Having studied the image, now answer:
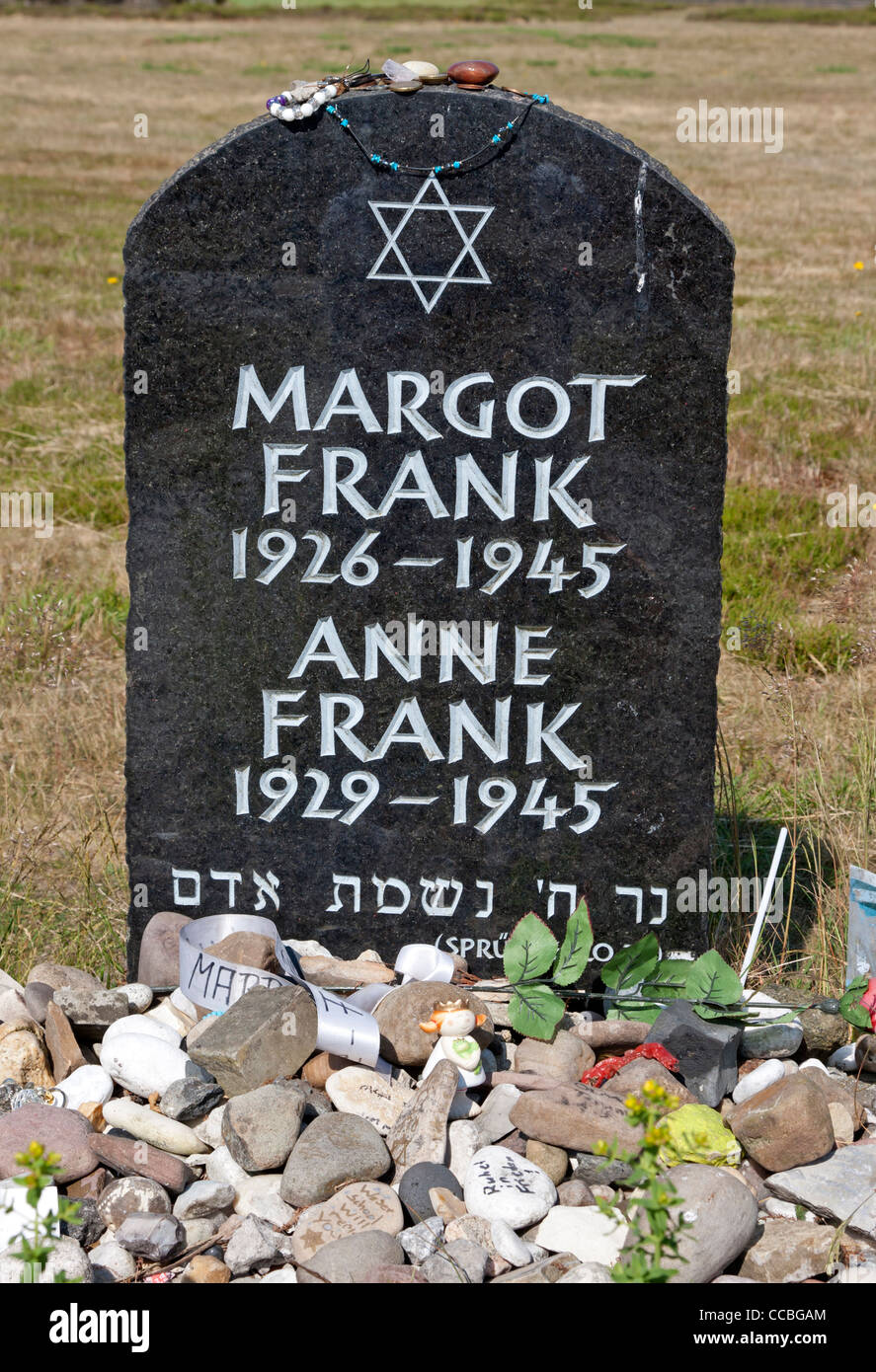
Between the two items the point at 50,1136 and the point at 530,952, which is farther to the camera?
the point at 530,952

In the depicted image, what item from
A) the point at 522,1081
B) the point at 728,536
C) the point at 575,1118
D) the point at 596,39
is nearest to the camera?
the point at 575,1118

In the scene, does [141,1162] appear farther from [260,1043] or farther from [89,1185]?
[260,1043]

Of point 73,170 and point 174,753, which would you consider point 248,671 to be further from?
point 73,170

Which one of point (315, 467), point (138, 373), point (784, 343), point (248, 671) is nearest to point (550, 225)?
point (315, 467)

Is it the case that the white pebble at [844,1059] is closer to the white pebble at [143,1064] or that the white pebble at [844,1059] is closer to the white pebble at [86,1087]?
the white pebble at [143,1064]

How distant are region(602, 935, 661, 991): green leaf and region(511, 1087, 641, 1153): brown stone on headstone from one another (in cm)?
48

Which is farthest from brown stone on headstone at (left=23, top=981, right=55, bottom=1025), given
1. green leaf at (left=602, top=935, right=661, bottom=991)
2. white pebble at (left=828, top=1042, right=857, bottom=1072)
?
white pebble at (left=828, top=1042, right=857, bottom=1072)

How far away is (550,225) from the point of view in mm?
2785

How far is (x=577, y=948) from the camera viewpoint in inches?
111

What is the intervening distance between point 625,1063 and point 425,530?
3.64 ft

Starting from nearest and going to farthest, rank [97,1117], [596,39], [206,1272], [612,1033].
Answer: [206,1272], [97,1117], [612,1033], [596,39]

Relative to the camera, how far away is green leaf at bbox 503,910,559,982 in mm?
2809

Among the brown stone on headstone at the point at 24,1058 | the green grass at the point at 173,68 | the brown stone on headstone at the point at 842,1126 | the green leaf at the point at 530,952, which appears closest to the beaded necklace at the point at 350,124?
the green leaf at the point at 530,952

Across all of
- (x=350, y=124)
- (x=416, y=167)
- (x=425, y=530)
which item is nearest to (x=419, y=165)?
(x=416, y=167)
